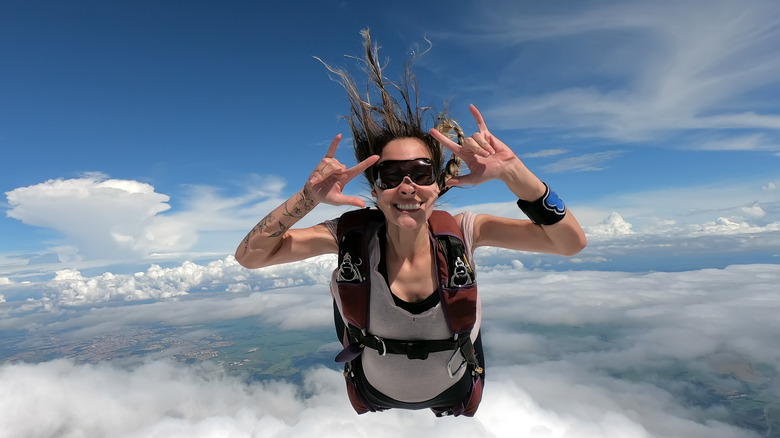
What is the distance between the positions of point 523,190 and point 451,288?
103cm

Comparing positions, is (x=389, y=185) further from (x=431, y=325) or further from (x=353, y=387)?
(x=353, y=387)

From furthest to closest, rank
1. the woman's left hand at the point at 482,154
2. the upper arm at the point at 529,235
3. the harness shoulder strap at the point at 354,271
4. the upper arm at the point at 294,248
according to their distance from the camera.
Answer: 1. the harness shoulder strap at the point at 354,271
2. the upper arm at the point at 294,248
3. the upper arm at the point at 529,235
4. the woman's left hand at the point at 482,154

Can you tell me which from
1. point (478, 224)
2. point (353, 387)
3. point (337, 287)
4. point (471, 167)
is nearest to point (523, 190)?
point (471, 167)

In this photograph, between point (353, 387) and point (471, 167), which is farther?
point (353, 387)

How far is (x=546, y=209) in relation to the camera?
3102 millimetres

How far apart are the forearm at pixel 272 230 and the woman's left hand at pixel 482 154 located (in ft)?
3.59

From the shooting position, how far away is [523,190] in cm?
304

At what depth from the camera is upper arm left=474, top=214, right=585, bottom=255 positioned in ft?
10.6

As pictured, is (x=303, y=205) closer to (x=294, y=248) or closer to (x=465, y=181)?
(x=294, y=248)

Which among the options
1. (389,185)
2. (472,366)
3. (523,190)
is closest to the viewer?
(523,190)

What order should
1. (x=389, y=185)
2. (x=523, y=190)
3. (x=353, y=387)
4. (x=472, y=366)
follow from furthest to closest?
(x=353, y=387), (x=472, y=366), (x=389, y=185), (x=523, y=190)

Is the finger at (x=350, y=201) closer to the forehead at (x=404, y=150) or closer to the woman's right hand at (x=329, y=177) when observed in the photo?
the woman's right hand at (x=329, y=177)

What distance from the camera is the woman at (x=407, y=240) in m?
3.11

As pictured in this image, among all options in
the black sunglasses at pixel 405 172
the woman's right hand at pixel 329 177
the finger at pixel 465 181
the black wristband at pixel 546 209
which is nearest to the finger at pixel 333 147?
the woman's right hand at pixel 329 177
